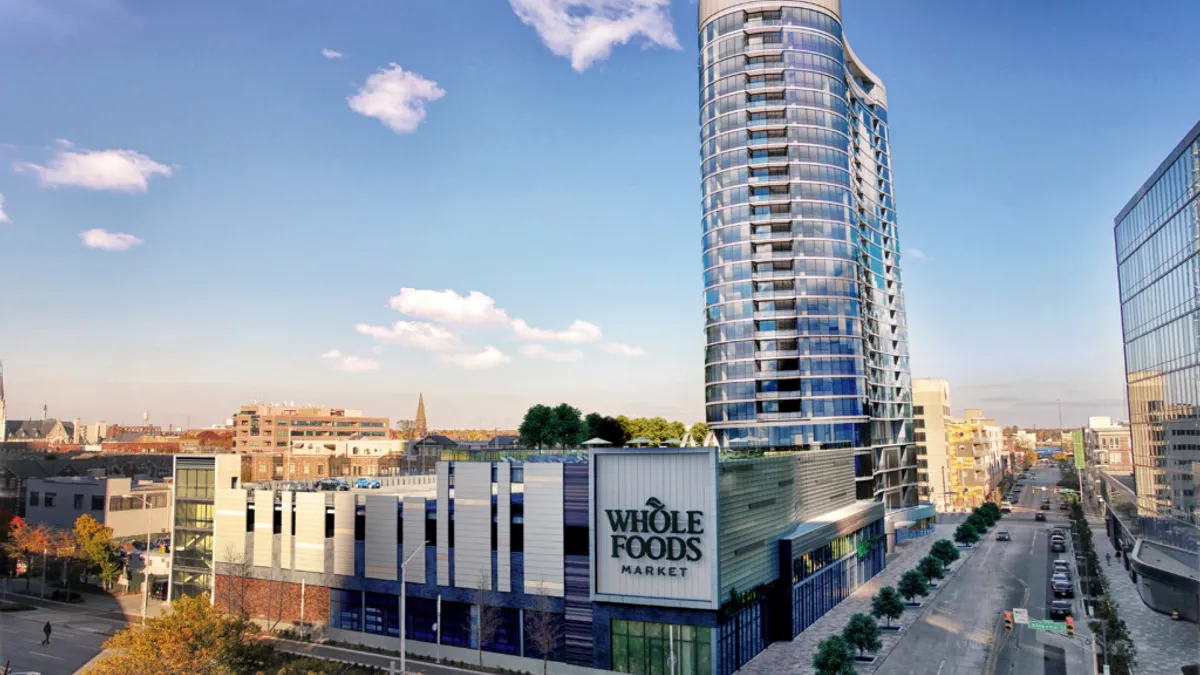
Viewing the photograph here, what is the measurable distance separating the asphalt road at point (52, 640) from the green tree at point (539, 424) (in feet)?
204

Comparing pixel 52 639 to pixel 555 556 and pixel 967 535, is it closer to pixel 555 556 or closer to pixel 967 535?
pixel 555 556

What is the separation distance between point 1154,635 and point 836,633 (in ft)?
90.2

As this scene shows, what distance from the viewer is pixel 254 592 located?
3071 inches

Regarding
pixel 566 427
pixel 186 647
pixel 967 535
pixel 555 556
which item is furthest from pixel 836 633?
pixel 967 535

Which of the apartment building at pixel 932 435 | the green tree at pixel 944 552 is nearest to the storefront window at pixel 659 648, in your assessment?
the green tree at pixel 944 552

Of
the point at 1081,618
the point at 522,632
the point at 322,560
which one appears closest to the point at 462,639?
the point at 522,632

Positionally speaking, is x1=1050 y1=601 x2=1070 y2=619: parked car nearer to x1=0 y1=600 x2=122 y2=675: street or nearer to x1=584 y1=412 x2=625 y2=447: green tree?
x1=584 y1=412 x2=625 y2=447: green tree

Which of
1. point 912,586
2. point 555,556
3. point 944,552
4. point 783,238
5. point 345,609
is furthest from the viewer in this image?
point 783,238

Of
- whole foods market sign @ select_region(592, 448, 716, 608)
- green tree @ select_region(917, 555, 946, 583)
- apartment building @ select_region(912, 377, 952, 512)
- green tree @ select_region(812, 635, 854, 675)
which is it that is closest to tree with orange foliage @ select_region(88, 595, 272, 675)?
whole foods market sign @ select_region(592, 448, 716, 608)

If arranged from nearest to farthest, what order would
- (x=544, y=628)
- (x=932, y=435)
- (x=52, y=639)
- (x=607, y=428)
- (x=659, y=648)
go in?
(x=659, y=648) < (x=544, y=628) < (x=52, y=639) < (x=607, y=428) < (x=932, y=435)

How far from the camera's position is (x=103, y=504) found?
106m

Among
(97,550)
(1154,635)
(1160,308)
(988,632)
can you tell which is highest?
(1160,308)

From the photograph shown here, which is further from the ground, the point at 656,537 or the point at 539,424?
the point at 539,424

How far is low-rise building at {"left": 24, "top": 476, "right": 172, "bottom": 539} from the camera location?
107m
